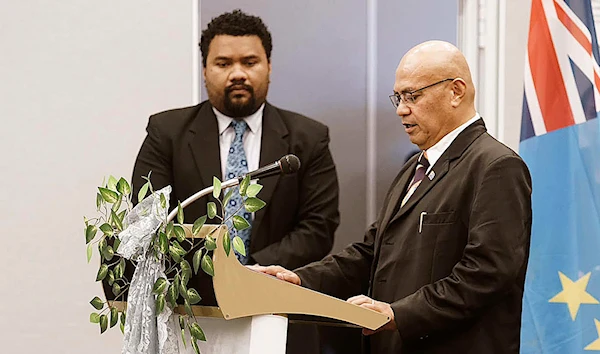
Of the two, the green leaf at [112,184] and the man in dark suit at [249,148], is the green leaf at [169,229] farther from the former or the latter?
the man in dark suit at [249,148]

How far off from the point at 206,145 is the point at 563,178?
142cm

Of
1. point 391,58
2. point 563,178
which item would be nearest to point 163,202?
point 563,178

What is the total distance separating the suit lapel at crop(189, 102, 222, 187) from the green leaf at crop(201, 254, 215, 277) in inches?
67.1

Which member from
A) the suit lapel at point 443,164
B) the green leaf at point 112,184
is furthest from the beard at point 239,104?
the green leaf at point 112,184

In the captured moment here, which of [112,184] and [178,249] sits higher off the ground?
[112,184]

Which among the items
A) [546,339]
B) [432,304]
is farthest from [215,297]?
[546,339]

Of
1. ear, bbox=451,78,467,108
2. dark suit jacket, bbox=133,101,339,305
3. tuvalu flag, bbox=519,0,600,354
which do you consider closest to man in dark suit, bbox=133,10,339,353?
dark suit jacket, bbox=133,101,339,305

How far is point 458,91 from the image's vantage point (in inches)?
111

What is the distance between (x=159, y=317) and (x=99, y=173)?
233 centimetres

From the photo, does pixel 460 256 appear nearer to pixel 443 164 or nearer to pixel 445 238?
pixel 445 238

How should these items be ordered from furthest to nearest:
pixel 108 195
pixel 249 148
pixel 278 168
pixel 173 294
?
pixel 249 148 < pixel 278 168 < pixel 108 195 < pixel 173 294

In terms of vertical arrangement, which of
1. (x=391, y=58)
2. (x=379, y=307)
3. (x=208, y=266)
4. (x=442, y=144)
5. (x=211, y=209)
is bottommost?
(x=379, y=307)

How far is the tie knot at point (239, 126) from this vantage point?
12.4 feet

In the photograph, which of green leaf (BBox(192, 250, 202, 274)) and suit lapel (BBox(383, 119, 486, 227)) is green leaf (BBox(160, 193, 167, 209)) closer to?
green leaf (BBox(192, 250, 202, 274))
